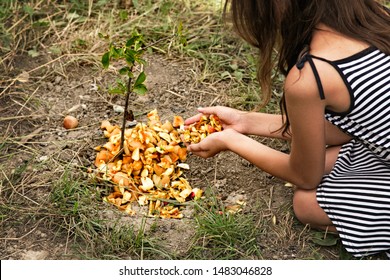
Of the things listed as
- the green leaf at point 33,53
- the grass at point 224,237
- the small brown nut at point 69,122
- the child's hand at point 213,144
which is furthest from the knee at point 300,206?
the green leaf at point 33,53

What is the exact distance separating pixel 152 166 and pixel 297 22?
2.54ft

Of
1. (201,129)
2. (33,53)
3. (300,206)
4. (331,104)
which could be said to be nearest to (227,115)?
(201,129)

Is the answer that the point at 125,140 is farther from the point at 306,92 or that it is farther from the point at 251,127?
the point at 306,92

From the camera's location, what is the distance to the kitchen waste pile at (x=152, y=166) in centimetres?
224

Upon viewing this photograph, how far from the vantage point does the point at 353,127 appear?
1979 millimetres

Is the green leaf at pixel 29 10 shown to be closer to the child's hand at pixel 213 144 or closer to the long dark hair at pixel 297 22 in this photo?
the child's hand at pixel 213 144

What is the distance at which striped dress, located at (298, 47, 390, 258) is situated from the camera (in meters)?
1.86

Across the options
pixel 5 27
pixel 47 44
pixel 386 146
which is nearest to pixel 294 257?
pixel 386 146

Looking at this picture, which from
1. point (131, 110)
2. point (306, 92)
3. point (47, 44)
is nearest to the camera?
point (306, 92)

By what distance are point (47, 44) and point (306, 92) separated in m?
1.50

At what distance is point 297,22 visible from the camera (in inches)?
71.8

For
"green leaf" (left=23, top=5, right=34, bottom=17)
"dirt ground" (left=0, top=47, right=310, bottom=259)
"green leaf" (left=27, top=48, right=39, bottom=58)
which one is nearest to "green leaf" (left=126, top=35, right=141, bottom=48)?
"dirt ground" (left=0, top=47, right=310, bottom=259)

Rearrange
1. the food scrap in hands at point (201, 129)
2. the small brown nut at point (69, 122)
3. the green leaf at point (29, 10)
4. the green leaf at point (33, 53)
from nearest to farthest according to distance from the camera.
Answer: the food scrap in hands at point (201, 129)
the small brown nut at point (69, 122)
the green leaf at point (33, 53)
the green leaf at point (29, 10)

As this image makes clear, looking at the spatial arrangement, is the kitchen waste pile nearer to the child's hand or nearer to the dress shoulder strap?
the child's hand
